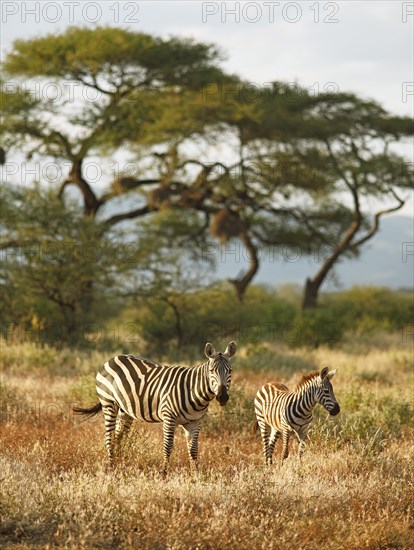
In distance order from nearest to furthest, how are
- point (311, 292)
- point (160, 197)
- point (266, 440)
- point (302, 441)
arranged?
point (302, 441)
point (266, 440)
point (160, 197)
point (311, 292)

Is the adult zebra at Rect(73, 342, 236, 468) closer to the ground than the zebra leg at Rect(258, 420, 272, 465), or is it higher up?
higher up

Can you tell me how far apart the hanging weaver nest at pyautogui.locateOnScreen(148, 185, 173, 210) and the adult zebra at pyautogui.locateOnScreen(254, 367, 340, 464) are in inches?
1043

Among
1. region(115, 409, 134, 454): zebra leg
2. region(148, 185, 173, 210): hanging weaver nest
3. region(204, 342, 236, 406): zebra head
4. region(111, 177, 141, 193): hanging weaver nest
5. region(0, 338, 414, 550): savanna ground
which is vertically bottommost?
region(0, 338, 414, 550): savanna ground

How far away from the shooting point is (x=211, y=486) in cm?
820

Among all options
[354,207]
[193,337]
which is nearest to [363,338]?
[193,337]

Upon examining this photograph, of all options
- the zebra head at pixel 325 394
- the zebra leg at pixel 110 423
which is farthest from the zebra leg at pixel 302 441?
the zebra leg at pixel 110 423

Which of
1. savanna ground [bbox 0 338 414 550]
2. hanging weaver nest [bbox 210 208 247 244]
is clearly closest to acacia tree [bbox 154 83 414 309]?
hanging weaver nest [bbox 210 208 247 244]

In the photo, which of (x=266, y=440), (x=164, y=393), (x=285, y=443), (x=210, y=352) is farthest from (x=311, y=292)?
(x=210, y=352)

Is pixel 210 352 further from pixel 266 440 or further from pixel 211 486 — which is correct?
pixel 266 440

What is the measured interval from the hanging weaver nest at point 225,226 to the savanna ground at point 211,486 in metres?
22.7

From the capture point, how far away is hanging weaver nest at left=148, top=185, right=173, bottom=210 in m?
36.9

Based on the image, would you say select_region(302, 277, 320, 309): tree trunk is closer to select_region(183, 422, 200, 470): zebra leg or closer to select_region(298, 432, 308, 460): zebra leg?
select_region(298, 432, 308, 460): zebra leg

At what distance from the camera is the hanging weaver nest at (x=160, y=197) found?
36.9 m

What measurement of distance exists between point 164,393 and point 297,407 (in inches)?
59.0
